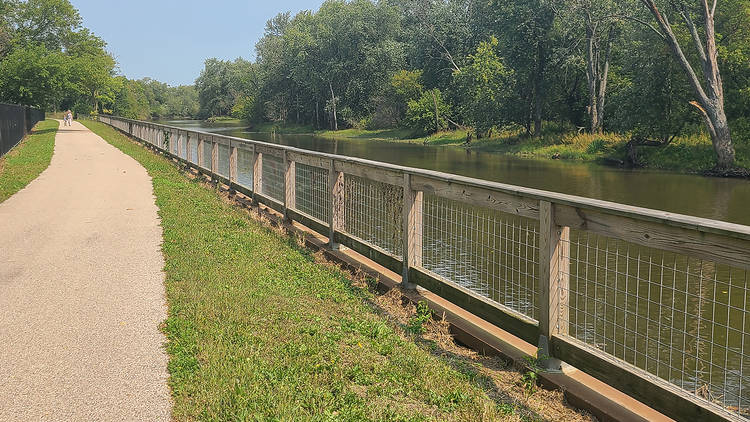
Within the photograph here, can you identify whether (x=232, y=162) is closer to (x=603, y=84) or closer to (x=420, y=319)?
(x=420, y=319)

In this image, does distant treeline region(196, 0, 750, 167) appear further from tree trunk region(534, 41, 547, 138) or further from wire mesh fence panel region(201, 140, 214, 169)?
wire mesh fence panel region(201, 140, 214, 169)

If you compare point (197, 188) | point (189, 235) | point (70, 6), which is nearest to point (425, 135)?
point (197, 188)

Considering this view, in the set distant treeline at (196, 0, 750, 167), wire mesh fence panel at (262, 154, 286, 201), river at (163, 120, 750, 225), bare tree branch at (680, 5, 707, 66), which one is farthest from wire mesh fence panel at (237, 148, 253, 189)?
bare tree branch at (680, 5, 707, 66)

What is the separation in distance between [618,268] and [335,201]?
16.9ft

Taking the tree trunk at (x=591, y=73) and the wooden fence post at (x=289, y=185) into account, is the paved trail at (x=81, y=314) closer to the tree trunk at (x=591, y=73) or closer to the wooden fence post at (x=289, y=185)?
the wooden fence post at (x=289, y=185)

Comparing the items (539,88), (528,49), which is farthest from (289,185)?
(539,88)

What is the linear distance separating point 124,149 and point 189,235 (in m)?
23.2

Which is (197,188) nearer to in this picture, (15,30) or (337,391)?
(337,391)

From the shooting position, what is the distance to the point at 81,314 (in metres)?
6.06

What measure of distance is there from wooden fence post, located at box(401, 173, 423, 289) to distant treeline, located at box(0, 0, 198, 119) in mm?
40916

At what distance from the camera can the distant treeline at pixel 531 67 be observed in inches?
1171

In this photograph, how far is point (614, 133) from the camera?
3603 centimetres

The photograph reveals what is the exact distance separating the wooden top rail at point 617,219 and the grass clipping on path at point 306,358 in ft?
3.90

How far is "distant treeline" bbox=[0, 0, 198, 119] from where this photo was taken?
137ft
